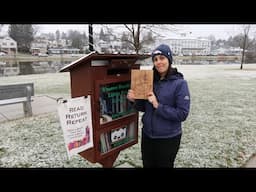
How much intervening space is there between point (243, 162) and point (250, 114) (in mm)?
2489

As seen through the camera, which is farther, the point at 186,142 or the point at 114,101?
the point at 186,142

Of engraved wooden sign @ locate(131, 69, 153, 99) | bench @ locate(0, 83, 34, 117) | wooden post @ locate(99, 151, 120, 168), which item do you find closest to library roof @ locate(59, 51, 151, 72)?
engraved wooden sign @ locate(131, 69, 153, 99)

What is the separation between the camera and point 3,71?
1033cm

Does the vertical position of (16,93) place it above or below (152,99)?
below

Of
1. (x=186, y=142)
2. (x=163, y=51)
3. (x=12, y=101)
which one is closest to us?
(x=163, y=51)

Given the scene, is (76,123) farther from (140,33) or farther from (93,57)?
(140,33)

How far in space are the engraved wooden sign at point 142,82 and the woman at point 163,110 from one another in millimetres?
38

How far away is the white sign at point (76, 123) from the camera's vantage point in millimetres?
1394

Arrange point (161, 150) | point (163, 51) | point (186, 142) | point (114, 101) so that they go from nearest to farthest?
point (163, 51)
point (161, 150)
point (114, 101)
point (186, 142)

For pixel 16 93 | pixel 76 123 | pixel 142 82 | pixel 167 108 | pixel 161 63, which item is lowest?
pixel 16 93

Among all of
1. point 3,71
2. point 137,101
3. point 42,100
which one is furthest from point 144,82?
point 3,71

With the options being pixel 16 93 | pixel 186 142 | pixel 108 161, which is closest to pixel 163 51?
pixel 108 161

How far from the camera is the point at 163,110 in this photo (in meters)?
1.45

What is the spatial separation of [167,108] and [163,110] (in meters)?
0.03
